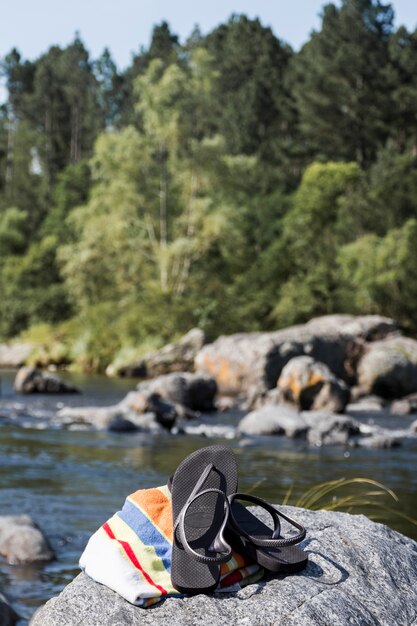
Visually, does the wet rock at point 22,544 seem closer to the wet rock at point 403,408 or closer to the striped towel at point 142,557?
the striped towel at point 142,557

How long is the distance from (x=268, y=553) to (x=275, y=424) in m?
14.5

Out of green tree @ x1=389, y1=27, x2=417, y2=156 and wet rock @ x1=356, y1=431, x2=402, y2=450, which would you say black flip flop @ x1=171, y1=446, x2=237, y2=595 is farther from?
green tree @ x1=389, y1=27, x2=417, y2=156

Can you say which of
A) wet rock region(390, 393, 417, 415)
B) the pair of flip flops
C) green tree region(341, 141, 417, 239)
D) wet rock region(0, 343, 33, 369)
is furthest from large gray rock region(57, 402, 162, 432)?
green tree region(341, 141, 417, 239)

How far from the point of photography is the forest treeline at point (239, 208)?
128 ft

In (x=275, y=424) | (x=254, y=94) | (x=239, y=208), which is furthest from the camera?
(x=254, y=94)

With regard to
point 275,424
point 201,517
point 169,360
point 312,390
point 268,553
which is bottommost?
point 275,424

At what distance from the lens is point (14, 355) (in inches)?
1613

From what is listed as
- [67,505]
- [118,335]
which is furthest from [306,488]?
[118,335]

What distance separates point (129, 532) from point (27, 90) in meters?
79.2

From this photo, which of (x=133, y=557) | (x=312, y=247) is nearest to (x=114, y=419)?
(x=133, y=557)

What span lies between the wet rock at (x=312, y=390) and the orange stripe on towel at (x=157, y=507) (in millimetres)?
17266

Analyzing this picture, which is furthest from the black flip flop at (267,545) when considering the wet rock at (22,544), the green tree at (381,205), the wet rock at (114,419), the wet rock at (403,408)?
the green tree at (381,205)

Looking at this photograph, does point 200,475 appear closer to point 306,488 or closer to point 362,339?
point 306,488

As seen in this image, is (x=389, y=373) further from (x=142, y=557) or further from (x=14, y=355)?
(x=142, y=557)
